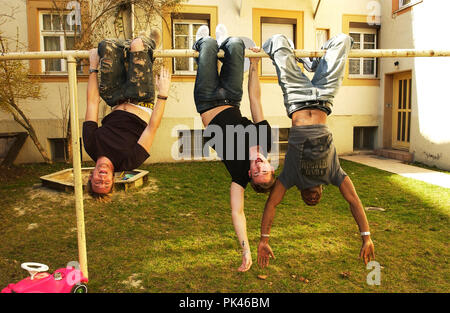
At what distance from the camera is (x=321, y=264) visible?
433 centimetres

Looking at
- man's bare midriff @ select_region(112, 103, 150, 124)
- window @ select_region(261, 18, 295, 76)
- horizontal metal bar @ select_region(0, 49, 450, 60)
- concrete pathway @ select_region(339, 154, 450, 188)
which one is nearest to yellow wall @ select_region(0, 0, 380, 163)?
window @ select_region(261, 18, 295, 76)

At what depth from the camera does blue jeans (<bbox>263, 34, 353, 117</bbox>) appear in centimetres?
301

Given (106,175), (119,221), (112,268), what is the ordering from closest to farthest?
1. (106,175)
2. (112,268)
3. (119,221)

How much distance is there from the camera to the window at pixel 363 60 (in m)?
11.4

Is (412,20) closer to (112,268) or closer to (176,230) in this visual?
(176,230)

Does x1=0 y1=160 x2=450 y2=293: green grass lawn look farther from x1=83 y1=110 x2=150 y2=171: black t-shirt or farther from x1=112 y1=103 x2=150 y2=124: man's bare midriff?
x1=112 y1=103 x2=150 y2=124: man's bare midriff

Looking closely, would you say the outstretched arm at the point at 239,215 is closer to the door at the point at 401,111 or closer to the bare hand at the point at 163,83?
the bare hand at the point at 163,83

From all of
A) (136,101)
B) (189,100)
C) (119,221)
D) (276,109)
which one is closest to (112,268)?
(119,221)

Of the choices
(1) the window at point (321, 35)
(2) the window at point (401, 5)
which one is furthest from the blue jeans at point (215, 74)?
(2) the window at point (401, 5)

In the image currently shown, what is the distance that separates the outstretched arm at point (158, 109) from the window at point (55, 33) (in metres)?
7.24

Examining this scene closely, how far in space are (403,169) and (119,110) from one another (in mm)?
8205

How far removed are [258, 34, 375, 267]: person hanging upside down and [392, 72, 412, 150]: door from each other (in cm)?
884

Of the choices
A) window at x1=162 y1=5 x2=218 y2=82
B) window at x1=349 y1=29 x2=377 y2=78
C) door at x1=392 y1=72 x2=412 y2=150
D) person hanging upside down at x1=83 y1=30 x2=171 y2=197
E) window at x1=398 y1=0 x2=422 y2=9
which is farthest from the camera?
window at x1=349 y1=29 x2=377 y2=78
